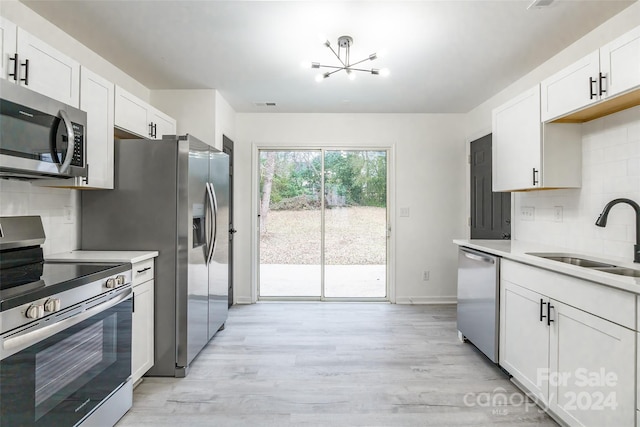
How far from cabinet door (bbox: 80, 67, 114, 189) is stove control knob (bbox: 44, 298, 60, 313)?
0.96m

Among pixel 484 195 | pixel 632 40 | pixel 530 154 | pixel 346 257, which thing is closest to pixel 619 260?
pixel 530 154

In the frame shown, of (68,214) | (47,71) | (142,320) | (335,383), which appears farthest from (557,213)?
(68,214)

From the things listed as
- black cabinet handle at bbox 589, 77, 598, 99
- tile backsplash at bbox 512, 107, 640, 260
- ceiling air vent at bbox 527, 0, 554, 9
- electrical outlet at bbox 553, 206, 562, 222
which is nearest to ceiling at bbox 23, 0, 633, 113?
ceiling air vent at bbox 527, 0, 554, 9

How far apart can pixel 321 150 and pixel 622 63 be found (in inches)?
123

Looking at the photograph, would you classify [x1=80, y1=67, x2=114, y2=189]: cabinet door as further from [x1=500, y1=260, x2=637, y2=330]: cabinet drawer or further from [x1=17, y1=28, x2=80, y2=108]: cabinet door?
[x1=500, y1=260, x2=637, y2=330]: cabinet drawer

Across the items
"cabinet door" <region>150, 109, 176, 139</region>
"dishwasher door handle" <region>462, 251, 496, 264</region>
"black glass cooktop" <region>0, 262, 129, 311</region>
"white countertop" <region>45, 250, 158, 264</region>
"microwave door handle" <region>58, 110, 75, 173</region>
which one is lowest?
"dishwasher door handle" <region>462, 251, 496, 264</region>

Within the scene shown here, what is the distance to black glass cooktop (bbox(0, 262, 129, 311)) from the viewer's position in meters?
1.32

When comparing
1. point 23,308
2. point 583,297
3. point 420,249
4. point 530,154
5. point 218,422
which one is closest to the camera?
point 23,308

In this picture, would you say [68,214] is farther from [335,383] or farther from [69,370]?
[335,383]

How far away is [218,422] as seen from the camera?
1.95 metres

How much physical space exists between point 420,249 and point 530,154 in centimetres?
213

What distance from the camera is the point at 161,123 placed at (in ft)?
10.4

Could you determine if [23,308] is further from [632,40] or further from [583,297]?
[632,40]

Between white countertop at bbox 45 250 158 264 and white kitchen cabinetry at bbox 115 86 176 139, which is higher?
white kitchen cabinetry at bbox 115 86 176 139
